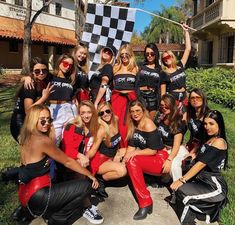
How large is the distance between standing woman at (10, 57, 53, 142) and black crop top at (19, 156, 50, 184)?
92 cm

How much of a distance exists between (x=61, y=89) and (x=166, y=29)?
61.7 m

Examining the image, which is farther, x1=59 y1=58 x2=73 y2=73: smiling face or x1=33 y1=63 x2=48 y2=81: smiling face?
x1=59 y1=58 x2=73 y2=73: smiling face

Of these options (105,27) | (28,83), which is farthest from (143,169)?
(105,27)

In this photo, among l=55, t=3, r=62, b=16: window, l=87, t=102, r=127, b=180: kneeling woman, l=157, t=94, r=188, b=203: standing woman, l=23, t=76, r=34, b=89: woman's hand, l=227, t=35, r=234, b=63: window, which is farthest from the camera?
l=55, t=3, r=62, b=16: window

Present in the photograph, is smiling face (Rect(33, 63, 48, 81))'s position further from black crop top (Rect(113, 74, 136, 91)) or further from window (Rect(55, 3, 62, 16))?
window (Rect(55, 3, 62, 16))

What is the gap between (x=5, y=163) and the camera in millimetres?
5176

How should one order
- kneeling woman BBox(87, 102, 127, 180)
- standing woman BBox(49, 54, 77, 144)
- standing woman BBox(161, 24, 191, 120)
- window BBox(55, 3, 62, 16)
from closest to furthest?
kneeling woman BBox(87, 102, 127, 180), standing woman BBox(49, 54, 77, 144), standing woman BBox(161, 24, 191, 120), window BBox(55, 3, 62, 16)

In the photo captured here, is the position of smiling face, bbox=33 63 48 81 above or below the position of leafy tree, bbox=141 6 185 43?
below

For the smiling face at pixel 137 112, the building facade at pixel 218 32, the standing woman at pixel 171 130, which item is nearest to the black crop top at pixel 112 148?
the smiling face at pixel 137 112

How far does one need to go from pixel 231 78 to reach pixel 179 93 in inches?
290

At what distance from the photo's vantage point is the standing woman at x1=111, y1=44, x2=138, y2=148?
16.0 ft

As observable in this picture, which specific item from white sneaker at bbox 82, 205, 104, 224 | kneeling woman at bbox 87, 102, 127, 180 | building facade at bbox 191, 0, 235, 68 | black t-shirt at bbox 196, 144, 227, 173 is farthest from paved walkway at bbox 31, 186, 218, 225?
building facade at bbox 191, 0, 235, 68

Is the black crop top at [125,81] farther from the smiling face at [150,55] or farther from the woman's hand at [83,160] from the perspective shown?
the woman's hand at [83,160]

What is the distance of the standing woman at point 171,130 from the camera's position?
4.20 meters
